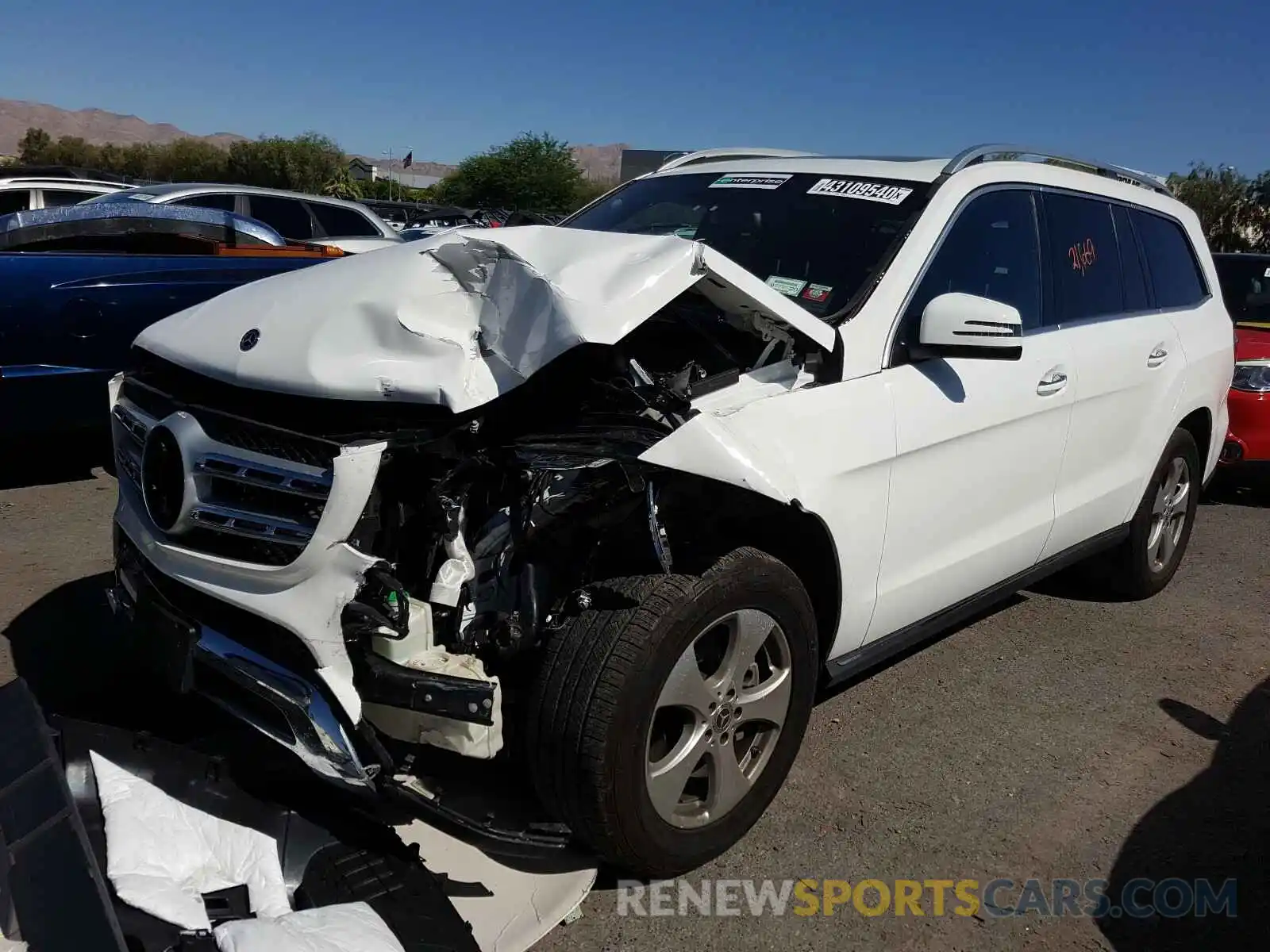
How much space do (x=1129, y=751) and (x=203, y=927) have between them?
9.99ft

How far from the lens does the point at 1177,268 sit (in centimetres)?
485

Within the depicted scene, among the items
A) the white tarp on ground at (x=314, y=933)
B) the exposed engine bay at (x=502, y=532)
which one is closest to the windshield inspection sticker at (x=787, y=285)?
the exposed engine bay at (x=502, y=532)

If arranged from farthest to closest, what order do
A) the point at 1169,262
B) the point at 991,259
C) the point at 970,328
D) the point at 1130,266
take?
the point at 1169,262 → the point at 1130,266 → the point at 991,259 → the point at 970,328

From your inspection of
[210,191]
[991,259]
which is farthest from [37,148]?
[991,259]

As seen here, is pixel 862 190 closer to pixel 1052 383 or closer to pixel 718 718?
pixel 1052 383

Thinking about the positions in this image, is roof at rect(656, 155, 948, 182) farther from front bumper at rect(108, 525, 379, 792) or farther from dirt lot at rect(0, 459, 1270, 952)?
front bumper at rect(108, 525, 379, 792)

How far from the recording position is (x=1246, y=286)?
8398mm

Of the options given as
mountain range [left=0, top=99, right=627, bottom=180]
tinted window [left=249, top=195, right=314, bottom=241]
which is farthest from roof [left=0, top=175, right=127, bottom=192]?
mountain range [left=0, top=99, right=627, bottom=180]

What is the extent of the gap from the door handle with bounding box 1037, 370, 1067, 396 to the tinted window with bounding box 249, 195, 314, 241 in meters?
8.24

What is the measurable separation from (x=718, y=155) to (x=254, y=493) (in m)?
2.86

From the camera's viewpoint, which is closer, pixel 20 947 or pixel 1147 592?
pixel 20 947

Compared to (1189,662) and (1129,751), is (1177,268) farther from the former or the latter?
(1129,751)

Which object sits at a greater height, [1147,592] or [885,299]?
[885,299]

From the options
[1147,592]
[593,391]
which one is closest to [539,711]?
[593,391]
